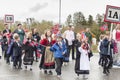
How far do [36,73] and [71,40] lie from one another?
5.99 m

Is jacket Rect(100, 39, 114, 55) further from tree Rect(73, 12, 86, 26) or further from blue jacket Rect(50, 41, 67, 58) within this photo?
tree Rect(73, 12, 86, 26)

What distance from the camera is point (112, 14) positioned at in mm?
21484

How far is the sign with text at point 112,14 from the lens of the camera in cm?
2131

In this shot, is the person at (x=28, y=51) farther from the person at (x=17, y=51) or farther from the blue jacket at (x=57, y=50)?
the blue jacket at (x=57, y=50)

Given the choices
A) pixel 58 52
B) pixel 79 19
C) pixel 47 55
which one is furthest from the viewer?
pixel 79 19

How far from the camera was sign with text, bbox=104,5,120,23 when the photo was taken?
69.9 feet

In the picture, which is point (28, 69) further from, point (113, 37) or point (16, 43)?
point (113, 37)

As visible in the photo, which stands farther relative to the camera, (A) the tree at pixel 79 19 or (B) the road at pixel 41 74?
(A) the tree at pixel 79 19

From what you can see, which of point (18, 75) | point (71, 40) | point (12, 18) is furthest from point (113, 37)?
point (12, 18)

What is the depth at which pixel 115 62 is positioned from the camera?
2331cm

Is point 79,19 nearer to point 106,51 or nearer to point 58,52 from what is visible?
point 106,51

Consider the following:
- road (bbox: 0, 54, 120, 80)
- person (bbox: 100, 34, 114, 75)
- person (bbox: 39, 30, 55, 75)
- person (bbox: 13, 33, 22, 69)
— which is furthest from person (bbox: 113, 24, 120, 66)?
person (bbox: 13, 33, 22, 69)

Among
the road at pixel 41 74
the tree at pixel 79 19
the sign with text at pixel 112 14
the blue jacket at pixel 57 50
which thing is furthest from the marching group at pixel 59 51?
the tree at pixel 79 19

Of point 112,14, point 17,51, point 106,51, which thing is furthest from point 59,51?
point 112,14
